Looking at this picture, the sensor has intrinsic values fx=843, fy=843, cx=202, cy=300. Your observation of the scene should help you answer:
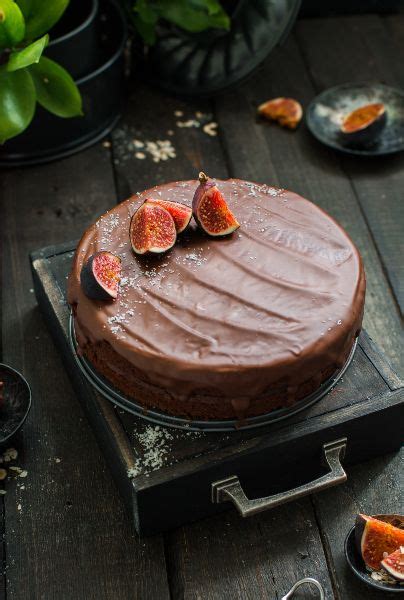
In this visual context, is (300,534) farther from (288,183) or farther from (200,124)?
(200,124)

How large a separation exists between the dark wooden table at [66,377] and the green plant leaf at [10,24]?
0.68m

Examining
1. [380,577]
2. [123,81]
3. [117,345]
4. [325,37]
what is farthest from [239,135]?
[380,577]

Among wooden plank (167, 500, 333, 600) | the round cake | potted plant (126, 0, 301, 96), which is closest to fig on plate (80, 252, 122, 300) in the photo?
the round cake

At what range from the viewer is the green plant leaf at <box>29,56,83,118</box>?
2.76 m

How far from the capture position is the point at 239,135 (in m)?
3.39

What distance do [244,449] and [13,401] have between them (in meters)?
0.73

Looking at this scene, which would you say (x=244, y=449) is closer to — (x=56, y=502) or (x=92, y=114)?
(x=56, y=502)

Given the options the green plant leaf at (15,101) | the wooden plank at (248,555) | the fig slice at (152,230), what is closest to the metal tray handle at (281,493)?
the wooden plank at (248,555)

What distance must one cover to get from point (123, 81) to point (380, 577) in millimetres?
2172

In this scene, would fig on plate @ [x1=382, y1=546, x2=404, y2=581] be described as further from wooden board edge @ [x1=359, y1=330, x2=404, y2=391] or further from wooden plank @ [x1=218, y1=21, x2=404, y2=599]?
wooden board edge @ [x1=359, y1=330, x2=404, y2=391]

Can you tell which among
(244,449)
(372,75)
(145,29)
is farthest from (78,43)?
(244,449)

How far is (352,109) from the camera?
11.3 ft

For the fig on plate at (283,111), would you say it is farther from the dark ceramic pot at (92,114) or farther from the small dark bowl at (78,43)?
the small dark bowl at (78,43)

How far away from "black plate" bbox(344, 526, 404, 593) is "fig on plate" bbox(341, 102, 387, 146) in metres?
1.63
